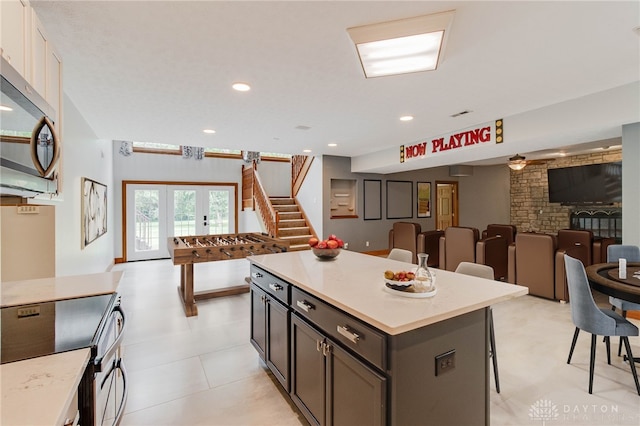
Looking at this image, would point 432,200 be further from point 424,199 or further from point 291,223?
point 291,223

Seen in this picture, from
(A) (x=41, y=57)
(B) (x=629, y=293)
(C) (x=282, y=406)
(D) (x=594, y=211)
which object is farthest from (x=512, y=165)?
(A) (x=41, y=57)


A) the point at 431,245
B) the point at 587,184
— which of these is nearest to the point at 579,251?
the point at 431,245

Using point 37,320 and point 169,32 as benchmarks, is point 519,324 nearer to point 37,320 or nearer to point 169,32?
point 37,320

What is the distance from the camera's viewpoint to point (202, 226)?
8.53 meters

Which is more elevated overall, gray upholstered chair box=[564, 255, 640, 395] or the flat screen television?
the flat screen television

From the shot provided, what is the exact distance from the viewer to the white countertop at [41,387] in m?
0.73

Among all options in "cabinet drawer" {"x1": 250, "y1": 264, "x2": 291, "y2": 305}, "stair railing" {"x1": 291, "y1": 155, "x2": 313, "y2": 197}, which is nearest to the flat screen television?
"stair railing" {"x1": 291, "y1": 155, "x2": 313, "y2": 197}

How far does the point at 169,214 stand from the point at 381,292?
7.88 meters

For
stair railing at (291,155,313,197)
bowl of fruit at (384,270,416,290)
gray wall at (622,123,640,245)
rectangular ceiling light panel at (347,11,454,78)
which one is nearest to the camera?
bowl of fruit at (384,270,416,290)

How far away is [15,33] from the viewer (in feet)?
4.57

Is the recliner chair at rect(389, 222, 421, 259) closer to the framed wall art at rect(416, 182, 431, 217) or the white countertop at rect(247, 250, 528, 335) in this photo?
the framed wall art at rect(416, 182, 431, 217)

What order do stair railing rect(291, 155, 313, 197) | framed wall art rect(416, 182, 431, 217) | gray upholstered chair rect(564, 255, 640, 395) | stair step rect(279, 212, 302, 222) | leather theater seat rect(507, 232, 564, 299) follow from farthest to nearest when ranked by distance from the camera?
framed wall art rect(416, 182, 431, 217) < stair railing rect(291, 155, 313, 197) < stair step rect(279, 212, 302, 222) < leather theater seat rect(507, 232, 564, 299) < gray upholstered chair rect(564, 255, 640, 395)

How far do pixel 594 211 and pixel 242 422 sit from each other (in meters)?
9.09

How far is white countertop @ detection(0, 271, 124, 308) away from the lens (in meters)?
1.65
